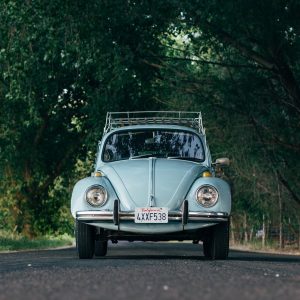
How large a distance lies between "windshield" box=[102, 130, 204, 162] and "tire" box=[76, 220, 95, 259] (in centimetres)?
163

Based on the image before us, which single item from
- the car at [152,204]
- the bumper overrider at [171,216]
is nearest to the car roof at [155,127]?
the car at [152,204]

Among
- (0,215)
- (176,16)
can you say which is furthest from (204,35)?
(0,215)

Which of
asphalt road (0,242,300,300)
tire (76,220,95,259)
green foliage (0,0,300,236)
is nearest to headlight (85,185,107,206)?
tire (76,220,95,259)

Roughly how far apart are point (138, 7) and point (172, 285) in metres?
15.7

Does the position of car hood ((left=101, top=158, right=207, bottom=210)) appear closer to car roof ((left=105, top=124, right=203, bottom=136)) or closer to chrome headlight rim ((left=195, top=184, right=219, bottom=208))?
chrome headlight rim ((left=195, top=184, right=219, bottom=208))

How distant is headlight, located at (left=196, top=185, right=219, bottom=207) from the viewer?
13.9 metres

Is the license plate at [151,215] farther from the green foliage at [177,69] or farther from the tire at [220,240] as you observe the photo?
the green foliage at [177,69]

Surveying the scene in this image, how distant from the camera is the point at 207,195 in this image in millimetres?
13891

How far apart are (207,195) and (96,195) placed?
1.59 metres

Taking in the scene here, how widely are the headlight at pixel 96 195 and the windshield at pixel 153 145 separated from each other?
1.47 meters

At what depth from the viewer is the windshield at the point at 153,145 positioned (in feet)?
50.8

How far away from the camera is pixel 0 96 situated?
100 feet

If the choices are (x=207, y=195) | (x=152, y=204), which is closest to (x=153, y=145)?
(x=152, y=204)

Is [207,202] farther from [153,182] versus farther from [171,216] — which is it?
[153,182]
